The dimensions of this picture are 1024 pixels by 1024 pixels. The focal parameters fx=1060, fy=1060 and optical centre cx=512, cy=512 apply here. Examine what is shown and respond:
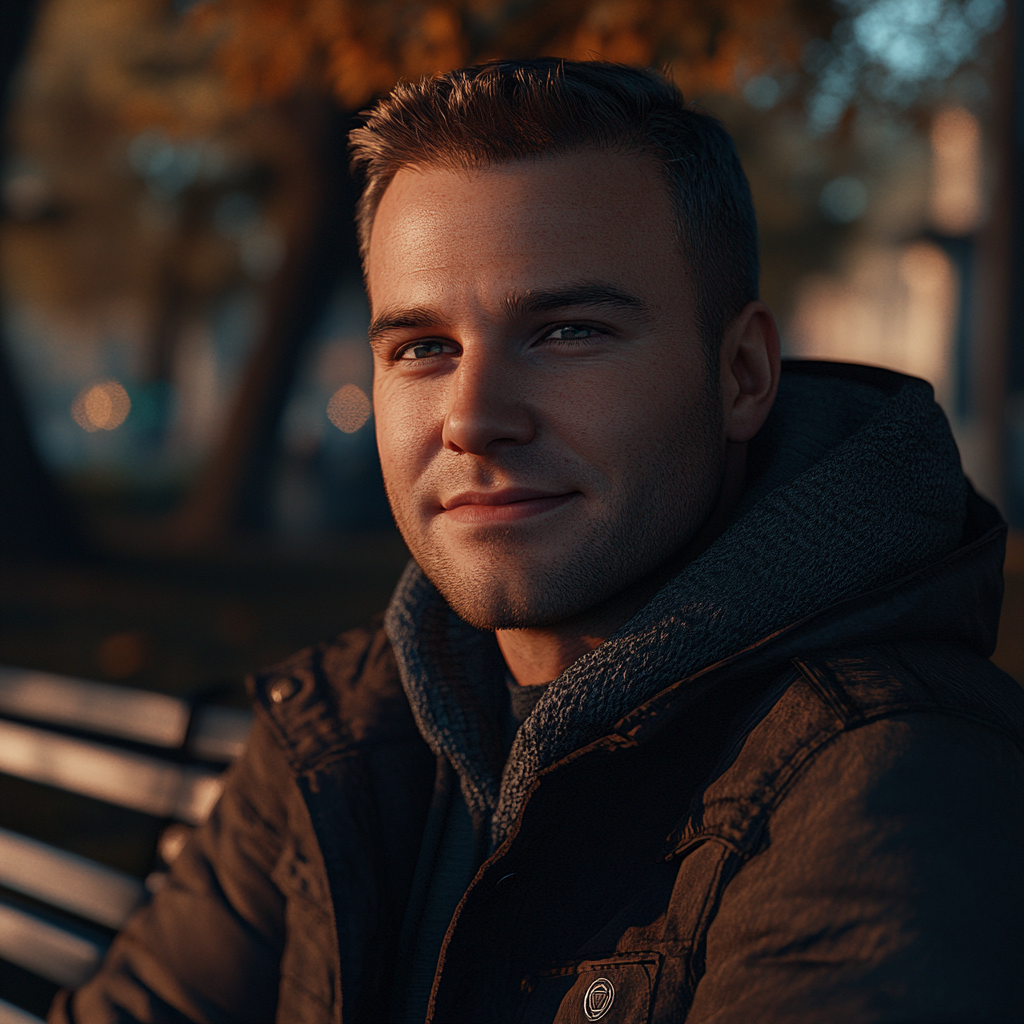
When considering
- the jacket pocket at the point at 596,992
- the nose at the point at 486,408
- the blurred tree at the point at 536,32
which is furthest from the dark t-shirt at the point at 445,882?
the blurred tree at the point at 536,32

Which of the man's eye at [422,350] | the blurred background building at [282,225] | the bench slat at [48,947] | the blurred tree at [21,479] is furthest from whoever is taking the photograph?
the blurred tree at [21,479]

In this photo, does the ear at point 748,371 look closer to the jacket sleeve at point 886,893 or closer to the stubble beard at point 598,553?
the stubble beard at point 598,553

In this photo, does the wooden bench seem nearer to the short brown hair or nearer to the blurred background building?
the short brown hair

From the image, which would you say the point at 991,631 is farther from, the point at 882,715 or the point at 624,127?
the point at 624,127

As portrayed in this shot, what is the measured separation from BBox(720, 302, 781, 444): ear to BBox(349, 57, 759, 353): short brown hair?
Answer: 0.11ft

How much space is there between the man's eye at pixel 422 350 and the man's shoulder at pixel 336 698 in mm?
715

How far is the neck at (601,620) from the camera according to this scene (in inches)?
80.0

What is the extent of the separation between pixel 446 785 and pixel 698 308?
108cm

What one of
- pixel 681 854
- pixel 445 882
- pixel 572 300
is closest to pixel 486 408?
pixel 572 300

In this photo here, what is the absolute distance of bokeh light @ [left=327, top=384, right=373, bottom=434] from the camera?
37625 millimetres

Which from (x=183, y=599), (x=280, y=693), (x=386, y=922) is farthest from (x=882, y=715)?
(x=183, y=599)

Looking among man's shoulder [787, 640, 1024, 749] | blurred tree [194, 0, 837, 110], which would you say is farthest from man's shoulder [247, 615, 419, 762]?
blurred tree [194, 0, 837, 110]

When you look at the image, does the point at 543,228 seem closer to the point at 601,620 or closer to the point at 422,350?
the point at 422,350

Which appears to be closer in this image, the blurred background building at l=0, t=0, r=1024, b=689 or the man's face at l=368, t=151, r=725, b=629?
the man's face at l=368, t=151, r=725, b=629
